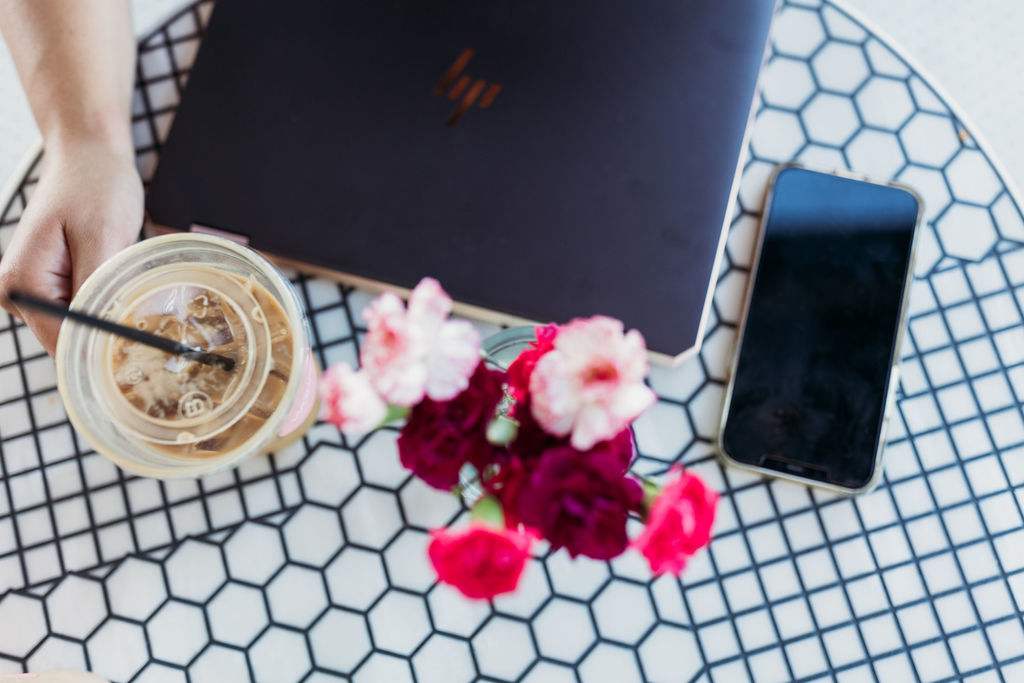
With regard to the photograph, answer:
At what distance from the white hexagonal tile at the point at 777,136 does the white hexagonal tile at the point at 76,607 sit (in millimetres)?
593

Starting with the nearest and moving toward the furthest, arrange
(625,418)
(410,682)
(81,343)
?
(625,418) < (81,343) < (410,682)

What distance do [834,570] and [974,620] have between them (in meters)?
0.10

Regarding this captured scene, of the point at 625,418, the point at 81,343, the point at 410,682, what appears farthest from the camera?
the point at 410,682

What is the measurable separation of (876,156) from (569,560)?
39 centimetres

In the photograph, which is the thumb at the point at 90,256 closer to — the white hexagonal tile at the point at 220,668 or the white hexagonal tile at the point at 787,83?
the white hexagonal tile at the point at 220,668

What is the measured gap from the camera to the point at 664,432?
1.97ft

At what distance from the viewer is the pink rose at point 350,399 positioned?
29 cm

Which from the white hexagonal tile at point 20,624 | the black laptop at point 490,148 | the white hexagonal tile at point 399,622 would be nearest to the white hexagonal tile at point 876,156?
the black laptop at point 490,148

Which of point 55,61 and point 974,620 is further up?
point 55,61

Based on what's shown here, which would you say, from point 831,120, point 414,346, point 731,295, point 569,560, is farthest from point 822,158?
point 414,346

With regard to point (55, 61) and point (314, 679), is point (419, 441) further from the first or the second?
point (55, 61)

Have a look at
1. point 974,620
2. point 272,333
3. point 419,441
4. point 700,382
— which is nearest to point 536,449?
point 419,441

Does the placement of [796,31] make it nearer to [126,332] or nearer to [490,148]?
[490,148]

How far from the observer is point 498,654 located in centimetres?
57
